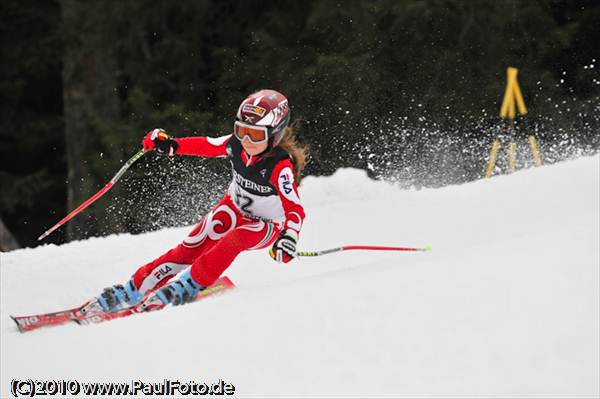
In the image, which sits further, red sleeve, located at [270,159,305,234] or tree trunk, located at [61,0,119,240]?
tree trunk, located at [61,0,119,240]

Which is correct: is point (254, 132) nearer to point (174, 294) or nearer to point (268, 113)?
point (268, 113)

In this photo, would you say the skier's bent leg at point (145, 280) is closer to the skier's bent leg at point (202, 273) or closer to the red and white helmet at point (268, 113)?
the skier's bent leg at point (202, 273)

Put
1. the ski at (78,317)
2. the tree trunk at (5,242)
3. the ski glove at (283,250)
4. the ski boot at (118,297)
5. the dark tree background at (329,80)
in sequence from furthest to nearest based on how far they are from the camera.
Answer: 1. the dark tree background at (329,80)
2. the tree trunk at (5,242)
3. the ski boot at (118,297)
4. the ski at (78,317)
5. the ski glove at (283,250)

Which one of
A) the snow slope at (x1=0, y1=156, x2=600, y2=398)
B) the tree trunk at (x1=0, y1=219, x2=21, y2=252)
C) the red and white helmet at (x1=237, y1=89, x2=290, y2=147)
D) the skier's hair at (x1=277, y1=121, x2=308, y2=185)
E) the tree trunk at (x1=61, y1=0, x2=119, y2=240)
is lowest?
the snow slope at (x1=0, y1=156, x2=600, y2=398)

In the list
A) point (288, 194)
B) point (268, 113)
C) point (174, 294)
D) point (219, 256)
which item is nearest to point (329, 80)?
point (268, 113)

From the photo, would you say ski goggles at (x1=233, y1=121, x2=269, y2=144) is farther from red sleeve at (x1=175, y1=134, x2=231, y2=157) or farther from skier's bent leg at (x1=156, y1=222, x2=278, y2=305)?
skier's bent leg at (x1=156, y1=222, x2=278, y2=305)

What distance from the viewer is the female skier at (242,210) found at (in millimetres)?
4363

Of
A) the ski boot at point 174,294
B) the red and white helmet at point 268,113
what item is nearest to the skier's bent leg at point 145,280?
the ski boot at point 174,294

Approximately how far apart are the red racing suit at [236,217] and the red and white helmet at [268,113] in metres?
0.11

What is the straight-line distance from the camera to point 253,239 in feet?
14.9

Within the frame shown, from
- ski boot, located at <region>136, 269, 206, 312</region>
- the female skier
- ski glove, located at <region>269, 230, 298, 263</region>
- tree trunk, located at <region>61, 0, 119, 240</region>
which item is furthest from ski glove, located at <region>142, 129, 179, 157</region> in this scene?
tree trunk, located at <region>61, 0, 119, 240</region>

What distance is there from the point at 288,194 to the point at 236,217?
47 centimetres

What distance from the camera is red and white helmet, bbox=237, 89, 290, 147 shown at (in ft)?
14.4

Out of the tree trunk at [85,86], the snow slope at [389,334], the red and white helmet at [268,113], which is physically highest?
the tree trunk at [85,86]
